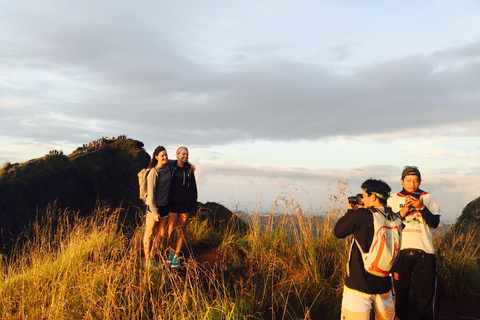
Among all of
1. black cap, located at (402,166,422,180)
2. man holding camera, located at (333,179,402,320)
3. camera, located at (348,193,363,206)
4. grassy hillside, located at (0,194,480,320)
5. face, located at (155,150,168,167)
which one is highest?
face, located at (155,150,168,167)

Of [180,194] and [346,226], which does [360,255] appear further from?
[180,194]

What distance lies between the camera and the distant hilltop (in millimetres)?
9359

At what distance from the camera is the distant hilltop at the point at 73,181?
9359 millimetres

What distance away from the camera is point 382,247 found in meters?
3.33

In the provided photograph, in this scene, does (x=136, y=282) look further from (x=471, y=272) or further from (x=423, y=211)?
(x=471, y=272)

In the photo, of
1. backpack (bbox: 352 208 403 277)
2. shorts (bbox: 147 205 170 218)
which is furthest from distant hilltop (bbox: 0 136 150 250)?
backpack (bbox: 352 208 403 277)

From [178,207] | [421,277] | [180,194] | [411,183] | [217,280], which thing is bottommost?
A: [217,280]

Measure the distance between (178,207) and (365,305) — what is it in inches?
147

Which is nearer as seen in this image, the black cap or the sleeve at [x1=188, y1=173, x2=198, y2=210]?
the black cap

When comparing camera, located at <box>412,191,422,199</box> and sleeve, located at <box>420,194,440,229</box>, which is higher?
camera, located at <box>412,191,422,199</box>

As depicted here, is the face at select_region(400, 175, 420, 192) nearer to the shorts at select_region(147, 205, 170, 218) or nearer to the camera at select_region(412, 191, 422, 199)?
the camera at select_region(412, 191, 422, 199)

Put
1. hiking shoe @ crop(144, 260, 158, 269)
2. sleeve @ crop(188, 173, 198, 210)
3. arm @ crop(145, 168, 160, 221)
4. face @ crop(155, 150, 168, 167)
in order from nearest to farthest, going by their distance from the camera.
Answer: hiking shoe @ crop(144, 260, 158, 269) < arm @ crop(145, 168, 160, 221) < face @ crop(155, 150, 168, 167) < sleeve @ crop(188, 173, 198, 210)

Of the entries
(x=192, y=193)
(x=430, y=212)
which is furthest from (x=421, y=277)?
(x=192, y=193)

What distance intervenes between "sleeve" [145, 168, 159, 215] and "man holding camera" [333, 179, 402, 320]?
11.0 feet
